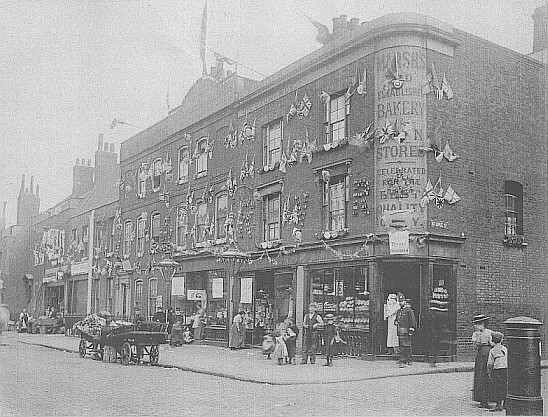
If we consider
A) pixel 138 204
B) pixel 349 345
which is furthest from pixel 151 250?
pixel 349 345

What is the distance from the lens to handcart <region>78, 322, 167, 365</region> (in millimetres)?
16203

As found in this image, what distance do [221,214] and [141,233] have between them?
4.34 m

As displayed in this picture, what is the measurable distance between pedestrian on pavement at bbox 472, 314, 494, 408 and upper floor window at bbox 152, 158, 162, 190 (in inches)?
672

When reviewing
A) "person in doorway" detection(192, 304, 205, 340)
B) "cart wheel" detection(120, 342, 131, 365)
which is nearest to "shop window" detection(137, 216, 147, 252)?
"person in doorway" detection(192, 304, 205, 340)

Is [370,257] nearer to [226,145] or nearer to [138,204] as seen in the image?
[226,145]

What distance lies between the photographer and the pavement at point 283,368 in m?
13.1

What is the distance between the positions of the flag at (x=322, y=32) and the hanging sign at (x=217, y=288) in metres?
10.1

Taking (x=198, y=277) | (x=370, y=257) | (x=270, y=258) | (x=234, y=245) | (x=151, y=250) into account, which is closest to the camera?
(x=370, y=257)

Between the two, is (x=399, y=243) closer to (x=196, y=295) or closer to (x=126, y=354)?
(x=126, y=354)

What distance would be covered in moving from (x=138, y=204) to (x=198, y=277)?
4.05 m

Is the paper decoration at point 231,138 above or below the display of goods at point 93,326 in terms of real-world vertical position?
above

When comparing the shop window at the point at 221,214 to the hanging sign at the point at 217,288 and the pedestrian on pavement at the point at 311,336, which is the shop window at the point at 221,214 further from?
the pedestrian on pavement at the point at 311,336

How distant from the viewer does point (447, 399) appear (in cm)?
1070

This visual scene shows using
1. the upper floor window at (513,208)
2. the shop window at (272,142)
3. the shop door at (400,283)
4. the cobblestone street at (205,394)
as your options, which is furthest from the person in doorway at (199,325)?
the upper floor window at (513,208)
